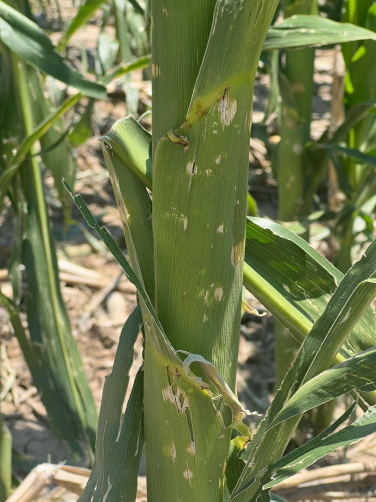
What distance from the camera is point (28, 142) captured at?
2.20 ft

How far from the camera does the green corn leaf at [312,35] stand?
56cm

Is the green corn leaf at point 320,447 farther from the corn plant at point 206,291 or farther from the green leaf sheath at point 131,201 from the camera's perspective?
the green leaf sheath at point 131,201

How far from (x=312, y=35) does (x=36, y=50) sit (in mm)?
291

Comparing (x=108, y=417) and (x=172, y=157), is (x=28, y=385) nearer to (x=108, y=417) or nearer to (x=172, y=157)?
(x=108, y=417)

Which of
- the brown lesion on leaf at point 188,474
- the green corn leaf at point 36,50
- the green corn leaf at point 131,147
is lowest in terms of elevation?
the brown lesion on leaf at point 188,474

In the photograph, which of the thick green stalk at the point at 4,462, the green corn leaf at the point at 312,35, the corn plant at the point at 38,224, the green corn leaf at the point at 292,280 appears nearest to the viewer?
the green corn leaf at the point at 292,280

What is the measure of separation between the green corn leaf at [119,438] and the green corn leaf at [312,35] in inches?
13.5

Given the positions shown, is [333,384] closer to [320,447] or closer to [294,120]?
[320,447]

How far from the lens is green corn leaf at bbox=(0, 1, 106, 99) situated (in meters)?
0.61

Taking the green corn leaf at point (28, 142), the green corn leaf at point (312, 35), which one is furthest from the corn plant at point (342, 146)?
the green corn leaf at point (28, 142)

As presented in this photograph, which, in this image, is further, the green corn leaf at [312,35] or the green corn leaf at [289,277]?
the green corn leaf at [312,35]

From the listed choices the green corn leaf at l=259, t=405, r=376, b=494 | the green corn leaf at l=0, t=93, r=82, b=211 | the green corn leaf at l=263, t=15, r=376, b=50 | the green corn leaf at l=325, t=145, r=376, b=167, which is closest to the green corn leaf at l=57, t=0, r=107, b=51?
the green corn leaf at l=0, t=93, r=82, b=211

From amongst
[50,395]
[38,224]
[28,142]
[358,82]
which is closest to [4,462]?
[50,395]

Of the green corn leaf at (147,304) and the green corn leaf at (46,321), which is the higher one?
the green corn leaf at (147,304)
